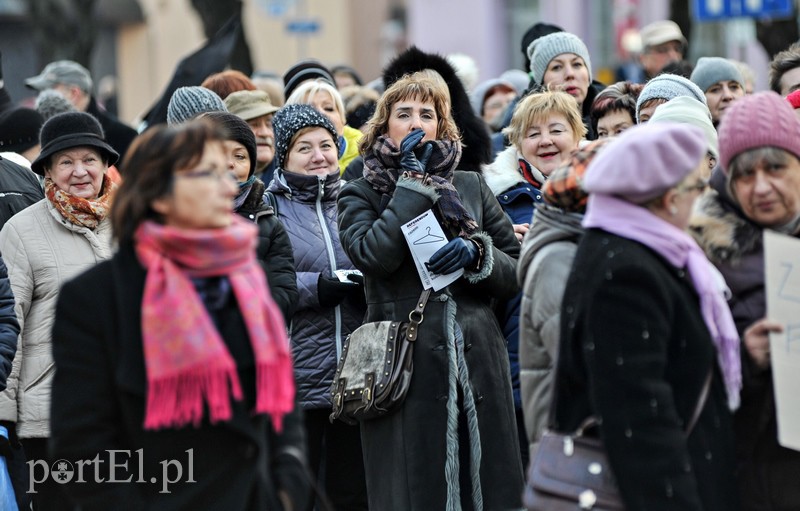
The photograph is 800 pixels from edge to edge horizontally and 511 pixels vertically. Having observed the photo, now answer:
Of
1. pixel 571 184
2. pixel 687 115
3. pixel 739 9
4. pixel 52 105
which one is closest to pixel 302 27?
pixel 739 9

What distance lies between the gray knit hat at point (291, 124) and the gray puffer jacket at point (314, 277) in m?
0.19

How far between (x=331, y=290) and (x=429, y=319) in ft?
2.44

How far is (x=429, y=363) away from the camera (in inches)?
242

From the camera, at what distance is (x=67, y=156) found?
22.7 feet

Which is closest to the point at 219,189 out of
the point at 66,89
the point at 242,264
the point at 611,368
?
the point at 242,264

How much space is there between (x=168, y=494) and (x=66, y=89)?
8056mm

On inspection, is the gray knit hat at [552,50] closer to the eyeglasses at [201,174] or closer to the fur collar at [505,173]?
the fur collar at [505,173]

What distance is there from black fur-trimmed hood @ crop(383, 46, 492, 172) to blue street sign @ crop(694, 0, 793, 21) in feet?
20.0

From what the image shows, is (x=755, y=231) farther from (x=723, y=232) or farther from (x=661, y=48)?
(x=661, y=48)

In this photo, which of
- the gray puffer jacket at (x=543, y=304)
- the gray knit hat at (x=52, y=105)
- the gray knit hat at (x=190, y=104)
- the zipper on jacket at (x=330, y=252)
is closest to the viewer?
the gray puffer jacket at (x=543, y=304)

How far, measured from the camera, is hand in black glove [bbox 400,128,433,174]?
6250 mm

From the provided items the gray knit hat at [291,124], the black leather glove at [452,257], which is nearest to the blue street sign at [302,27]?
the gray knit hat at [291,124]

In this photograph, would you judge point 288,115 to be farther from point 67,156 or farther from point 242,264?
point 242,264

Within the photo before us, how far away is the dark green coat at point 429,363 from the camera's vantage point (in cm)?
613
